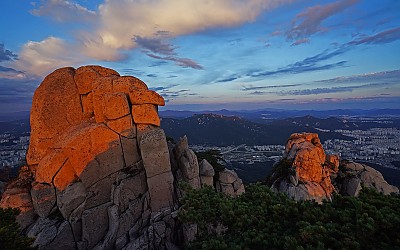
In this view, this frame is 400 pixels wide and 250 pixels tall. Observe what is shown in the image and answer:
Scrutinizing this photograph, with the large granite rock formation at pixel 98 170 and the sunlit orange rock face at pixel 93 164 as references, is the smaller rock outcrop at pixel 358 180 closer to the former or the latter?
the large granite rock formation at pixel 98 170

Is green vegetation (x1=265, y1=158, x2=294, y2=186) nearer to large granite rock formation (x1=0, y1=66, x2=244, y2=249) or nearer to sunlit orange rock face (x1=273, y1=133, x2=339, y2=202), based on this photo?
sunlit orange rock face (x1=273, y1=133, x2=339, y2=202)

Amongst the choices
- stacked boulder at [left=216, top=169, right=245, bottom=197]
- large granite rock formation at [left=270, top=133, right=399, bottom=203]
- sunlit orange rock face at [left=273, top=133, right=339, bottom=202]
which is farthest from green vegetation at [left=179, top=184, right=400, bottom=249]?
large granite rock formation at [left=270, top=133, right=399, bottom=203]

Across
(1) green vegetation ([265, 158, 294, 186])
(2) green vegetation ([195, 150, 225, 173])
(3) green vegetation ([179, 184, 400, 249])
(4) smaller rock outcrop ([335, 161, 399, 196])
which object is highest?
(3) green vegetation ([179, 184, 400, 249])

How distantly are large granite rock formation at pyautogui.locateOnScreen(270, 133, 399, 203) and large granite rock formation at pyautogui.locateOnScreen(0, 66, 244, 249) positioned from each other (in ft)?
46.4

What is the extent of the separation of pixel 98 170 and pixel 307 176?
25.9 metres

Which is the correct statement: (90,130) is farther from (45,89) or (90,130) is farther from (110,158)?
(45,89)

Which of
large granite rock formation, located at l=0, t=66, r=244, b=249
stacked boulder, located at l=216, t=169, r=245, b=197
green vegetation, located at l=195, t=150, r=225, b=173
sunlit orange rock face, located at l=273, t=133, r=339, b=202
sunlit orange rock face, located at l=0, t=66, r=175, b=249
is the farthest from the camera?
sunlit orange rock face, located at l=273, t=133, r=339, b=202

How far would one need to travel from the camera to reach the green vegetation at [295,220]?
332 inches

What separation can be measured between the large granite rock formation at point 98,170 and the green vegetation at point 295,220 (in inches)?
288

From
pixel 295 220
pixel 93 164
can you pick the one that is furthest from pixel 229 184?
pixel 295 220

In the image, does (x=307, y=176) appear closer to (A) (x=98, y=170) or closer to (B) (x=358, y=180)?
(B) (x=358, y=180)

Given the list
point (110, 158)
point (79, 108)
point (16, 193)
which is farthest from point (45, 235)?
point (79, 108)

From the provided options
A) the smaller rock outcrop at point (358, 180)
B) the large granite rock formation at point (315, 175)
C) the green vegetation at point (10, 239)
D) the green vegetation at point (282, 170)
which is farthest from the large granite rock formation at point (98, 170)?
the smaller rock outcrop at point (358, 180)

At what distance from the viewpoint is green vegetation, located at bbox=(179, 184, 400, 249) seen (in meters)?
8.44
